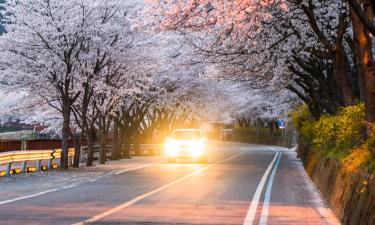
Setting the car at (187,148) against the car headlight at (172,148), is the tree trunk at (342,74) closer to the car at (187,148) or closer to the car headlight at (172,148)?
the car at (187,148)

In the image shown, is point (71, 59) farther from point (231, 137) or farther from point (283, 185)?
point (231, 137)

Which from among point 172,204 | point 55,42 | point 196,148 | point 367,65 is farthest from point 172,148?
point 367,65

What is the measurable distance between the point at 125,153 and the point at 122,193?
2739 centimetres

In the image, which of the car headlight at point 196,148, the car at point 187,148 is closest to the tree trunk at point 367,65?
the car headlight at point 196,148

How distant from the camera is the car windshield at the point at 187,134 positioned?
35.8 meters

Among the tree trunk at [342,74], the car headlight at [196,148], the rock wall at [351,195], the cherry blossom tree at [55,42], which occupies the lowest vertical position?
the rock wall at [351,195]

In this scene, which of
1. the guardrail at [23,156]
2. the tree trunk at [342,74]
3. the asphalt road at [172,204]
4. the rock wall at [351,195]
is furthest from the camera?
the guardrail at [23,156]

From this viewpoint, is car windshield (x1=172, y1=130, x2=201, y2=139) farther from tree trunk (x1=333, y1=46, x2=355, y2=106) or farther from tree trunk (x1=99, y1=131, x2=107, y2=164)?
tree trunk (x1=333, y1=46, x2=355, y2=106)

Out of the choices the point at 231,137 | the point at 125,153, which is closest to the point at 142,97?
the point at 125,153

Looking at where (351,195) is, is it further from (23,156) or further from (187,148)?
(187,148)

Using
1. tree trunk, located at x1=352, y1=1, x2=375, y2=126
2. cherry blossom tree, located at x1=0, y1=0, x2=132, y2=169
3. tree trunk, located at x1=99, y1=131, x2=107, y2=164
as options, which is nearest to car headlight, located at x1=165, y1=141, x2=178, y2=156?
tree trunk, located at x1=99, y1=131, x2=107, y2=164

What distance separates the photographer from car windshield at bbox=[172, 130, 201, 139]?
3581 centimetres

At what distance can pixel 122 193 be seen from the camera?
1641 cm

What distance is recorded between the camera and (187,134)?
3609 cm
